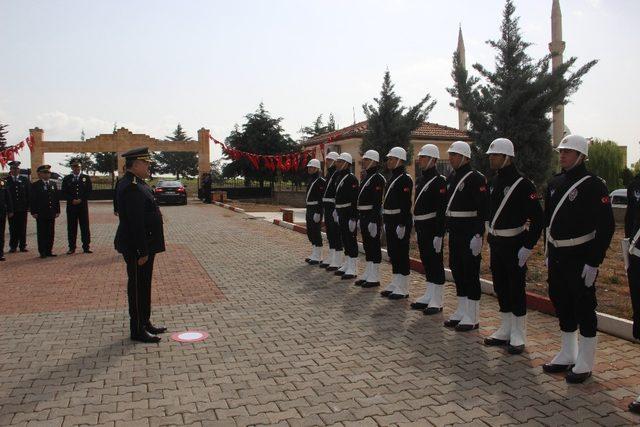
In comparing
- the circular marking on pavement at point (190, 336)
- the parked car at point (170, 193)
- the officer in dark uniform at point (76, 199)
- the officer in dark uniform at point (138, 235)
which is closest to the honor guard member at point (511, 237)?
the circular marking on pavement at point (190, 336)

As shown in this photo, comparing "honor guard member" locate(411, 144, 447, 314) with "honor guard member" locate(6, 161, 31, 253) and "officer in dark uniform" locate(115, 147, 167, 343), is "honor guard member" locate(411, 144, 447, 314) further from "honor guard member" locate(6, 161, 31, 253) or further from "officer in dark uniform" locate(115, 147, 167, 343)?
"honor guard member" locate(6, 161, 31, 253)

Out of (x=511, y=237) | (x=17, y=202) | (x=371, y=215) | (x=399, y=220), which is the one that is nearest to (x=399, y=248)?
(x=399, y=220)

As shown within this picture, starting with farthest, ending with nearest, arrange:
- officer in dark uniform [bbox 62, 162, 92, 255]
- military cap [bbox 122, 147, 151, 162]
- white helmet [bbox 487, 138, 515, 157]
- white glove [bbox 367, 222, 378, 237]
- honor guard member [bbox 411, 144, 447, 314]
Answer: officer in dark uniform [bbox 62, 162, 92, 255]
white glove [bbox 367, 222, 378, 237]
honor guard member [bbox 411, 144, 447, 314]
military cap [bbox 122, 147, 151, 162]
white helmet [bbox 487, 138, 515, 157]

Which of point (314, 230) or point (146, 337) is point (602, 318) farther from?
point (314, 230)

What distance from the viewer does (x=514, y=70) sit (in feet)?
38.5

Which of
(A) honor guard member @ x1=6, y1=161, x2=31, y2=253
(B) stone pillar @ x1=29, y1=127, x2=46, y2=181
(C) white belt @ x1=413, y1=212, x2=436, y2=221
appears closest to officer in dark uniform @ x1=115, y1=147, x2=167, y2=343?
(C) white belt @ x1=413, y1=212, x2=436, y2=221

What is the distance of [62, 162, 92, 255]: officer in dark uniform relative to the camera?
39.7 ft

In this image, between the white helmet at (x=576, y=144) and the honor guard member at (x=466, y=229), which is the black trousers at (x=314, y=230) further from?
the white helmet at (x=576, y=144)

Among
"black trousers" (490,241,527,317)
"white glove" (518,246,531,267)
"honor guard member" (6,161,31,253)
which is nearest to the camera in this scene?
"white glove" (518,246,531,267)

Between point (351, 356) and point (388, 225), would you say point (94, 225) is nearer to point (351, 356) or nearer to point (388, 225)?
point (388, 225)

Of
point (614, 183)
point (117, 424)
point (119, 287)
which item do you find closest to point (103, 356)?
point (117, 424)

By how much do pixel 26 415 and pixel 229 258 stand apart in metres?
7.64

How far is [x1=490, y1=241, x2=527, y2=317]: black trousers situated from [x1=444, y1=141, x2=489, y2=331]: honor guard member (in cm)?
44

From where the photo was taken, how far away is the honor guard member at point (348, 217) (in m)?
9.17
